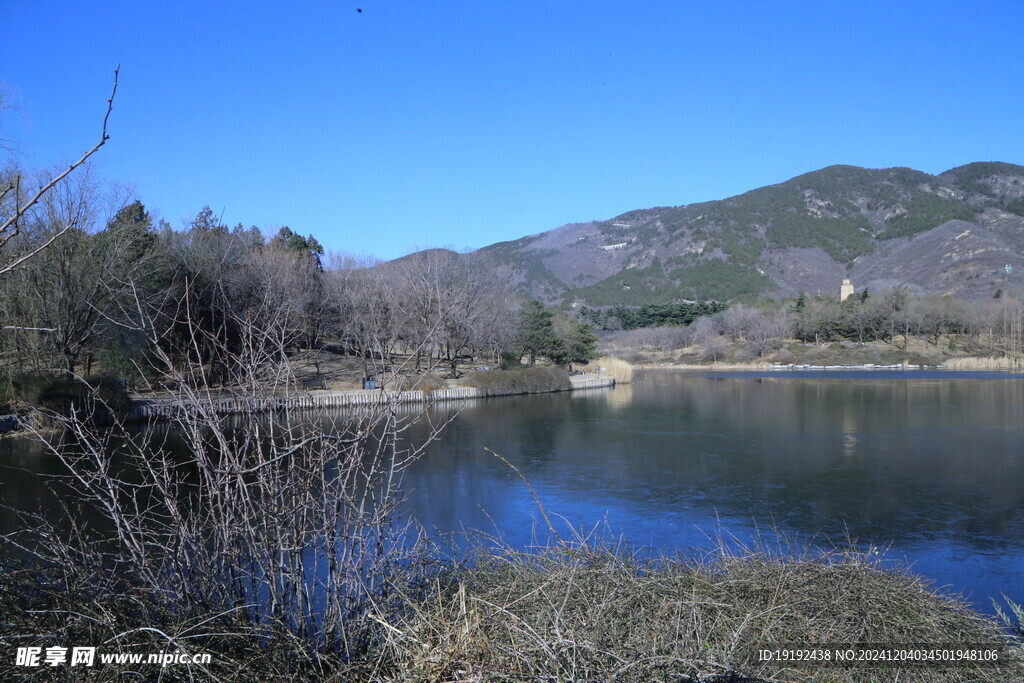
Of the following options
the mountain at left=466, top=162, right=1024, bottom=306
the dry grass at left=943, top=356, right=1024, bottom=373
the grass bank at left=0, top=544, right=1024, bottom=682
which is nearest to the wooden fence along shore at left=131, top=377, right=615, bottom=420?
the grass bank at left=0, top=544, right=1024, bottom=682

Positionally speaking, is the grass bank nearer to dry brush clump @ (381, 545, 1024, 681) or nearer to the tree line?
dry brush clump @ (381, 545, 1024, 681)

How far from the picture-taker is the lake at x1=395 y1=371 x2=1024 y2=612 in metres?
10.0

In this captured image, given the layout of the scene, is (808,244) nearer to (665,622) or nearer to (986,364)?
(986,364)

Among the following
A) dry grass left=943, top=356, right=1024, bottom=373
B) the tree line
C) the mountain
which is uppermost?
the mountain

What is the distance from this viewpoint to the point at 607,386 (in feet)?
130

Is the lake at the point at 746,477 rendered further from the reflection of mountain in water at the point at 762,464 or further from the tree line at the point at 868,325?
the tree line at the point at 868,325

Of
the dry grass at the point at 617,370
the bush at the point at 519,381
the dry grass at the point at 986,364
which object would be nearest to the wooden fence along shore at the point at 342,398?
the bush at the point at 519,381

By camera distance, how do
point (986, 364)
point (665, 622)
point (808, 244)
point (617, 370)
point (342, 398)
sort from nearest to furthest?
1. point (665, 622)
2. point (342, 398)
3. point (617, 370)
4. point (986, 364)
5. point (808, 244)

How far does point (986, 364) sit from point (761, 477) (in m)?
43.4

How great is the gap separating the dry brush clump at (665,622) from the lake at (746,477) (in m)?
0.94

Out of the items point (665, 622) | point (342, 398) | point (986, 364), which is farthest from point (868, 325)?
point (665, 622)

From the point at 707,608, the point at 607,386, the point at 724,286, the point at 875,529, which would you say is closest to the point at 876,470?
the point at 875,529

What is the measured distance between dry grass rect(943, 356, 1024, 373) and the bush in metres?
29.3

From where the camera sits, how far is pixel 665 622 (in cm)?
421
